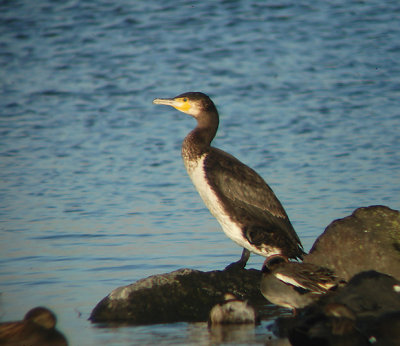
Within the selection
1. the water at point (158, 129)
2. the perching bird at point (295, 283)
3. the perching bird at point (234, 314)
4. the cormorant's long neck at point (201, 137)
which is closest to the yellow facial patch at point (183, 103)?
the cormorant's long neck at point (201, 137)

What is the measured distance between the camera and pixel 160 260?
9516 millimetres

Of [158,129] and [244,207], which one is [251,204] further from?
[158,129]

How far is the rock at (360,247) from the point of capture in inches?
315

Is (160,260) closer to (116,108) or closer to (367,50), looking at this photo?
(116,108)

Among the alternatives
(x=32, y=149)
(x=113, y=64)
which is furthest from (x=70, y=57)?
(x=32, y=149)

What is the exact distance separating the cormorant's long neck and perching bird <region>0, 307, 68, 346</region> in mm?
3293

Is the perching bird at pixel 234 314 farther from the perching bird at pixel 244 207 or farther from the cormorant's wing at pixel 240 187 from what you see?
the cormorant's wing at pixel 240 187

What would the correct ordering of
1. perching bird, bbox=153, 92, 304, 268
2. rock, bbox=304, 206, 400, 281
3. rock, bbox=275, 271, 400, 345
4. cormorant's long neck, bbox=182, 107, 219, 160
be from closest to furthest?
rock, bbox=275, 271, 400, 345 < rock, bbox=304, 206, 400, 281 < perching bird, bbox=153, 92, 304, 268 < cormorant's long neck, bbox=182, 107, 219, 160

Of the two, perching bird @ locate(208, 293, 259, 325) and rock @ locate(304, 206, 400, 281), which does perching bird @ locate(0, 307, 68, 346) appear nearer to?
perching bird @ locate(208, 293, 259, 325)

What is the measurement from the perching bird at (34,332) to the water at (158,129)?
1.24 ft

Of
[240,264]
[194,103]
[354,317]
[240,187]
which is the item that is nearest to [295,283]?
[354,317]

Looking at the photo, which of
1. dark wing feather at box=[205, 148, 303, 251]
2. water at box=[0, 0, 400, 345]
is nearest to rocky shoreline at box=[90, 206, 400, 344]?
water at box=[0, 0, 400, 345]

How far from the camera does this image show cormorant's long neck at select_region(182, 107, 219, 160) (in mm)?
9250

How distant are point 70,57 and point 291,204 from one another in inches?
450
